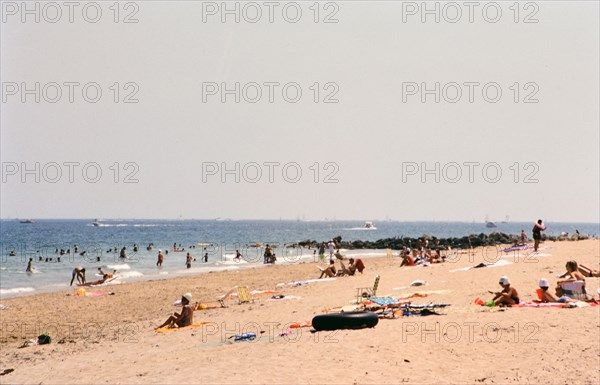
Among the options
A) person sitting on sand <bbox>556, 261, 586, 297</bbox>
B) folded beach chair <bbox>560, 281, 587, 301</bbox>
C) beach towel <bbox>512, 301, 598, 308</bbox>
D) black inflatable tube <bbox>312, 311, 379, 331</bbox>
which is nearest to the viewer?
black inflatable tube <bbox>312, 311, 379, 331</bbox>

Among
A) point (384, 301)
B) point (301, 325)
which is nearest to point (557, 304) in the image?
point (384, 301)

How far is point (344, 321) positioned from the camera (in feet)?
41.7

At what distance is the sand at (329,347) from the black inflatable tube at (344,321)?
257 millimetres

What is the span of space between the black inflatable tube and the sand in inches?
10.1

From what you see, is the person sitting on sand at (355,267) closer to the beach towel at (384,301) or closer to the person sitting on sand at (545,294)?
the beach towel at (384,301)

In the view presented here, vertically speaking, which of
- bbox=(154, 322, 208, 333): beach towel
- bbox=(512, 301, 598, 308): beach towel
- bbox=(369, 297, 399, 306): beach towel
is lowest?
bbox=(154, 322, 208, 333): beach towel

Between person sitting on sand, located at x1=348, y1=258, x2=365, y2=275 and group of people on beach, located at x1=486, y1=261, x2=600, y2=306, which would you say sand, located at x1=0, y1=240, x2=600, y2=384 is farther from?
person sitting on sand, located at x1=348, y1=258, x2=365, y2=275

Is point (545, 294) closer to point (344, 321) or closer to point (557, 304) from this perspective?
point (557, 304)

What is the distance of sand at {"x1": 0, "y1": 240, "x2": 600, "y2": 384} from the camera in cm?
968

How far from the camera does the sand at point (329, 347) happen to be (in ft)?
31.8

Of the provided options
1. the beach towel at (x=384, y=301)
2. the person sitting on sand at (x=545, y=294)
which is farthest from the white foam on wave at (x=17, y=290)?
the person sitting on sand at (x=545, y=294)

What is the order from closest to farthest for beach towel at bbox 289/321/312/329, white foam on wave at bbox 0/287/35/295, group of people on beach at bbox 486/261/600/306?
beach towel at bbox 289/321/312/329 < group of people on beach at bbox 486/261/600/306 < white foam on wave at bbox 0/287/35/295

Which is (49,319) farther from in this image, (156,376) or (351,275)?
(351,275)

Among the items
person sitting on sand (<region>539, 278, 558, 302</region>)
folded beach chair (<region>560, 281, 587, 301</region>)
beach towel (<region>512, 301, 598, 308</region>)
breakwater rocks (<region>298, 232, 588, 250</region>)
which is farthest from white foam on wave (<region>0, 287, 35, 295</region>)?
breakwater rocks (<region>298, 232, 588, 250</region>)
